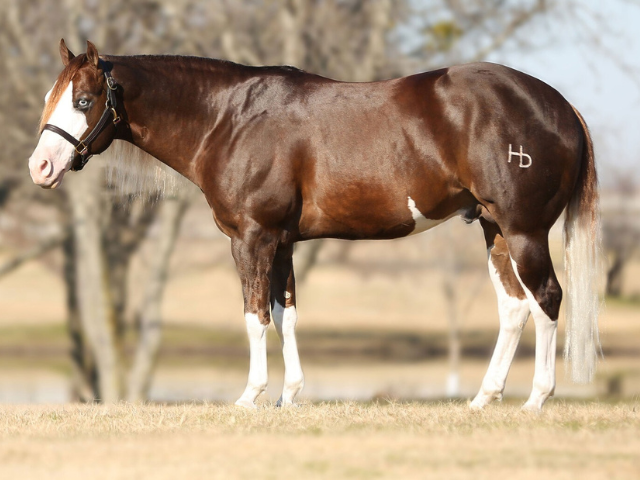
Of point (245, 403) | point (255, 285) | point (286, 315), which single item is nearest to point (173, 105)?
point (255, 285)

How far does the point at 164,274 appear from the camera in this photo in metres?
15.9

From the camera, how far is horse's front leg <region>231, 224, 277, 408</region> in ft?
21.0

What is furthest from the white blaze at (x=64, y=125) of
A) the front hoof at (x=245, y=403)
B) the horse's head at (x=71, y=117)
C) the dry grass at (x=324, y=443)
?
the front hoof at (x=245, y=403)

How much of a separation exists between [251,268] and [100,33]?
32.0 ft

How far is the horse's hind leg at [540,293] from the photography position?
20.5 ft

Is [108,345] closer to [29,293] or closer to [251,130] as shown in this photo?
[251,130]

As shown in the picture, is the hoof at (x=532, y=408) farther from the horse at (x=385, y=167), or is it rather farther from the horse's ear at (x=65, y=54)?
the horse's ear at (x=65, y=54)

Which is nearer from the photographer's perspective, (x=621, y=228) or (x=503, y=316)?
(x=503, y=316)

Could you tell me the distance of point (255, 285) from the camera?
6441 millimetres

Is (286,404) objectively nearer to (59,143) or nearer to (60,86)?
(59,143)

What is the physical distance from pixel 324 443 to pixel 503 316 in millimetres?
2220

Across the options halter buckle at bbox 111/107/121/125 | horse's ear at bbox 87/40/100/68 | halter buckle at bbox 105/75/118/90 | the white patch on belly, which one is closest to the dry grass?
the white patch on belly

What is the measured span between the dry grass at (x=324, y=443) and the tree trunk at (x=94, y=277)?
869 centimetres

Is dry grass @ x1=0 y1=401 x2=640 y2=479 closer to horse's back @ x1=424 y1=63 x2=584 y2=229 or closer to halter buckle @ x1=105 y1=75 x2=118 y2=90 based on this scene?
horse's back @ x1=424 y1=63 x2=584 y2=229
